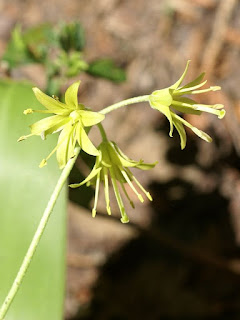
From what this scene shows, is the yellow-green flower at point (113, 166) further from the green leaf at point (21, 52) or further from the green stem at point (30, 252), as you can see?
the green leaf at point (21, 52)

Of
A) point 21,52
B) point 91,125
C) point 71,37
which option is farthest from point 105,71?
point 91,125

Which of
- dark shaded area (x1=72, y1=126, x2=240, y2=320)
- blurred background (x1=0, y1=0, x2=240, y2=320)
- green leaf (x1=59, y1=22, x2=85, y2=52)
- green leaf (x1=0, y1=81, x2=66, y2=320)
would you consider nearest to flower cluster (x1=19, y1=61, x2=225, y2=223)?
green leaf (x1=0, y1=81, x2=66, y2=320)

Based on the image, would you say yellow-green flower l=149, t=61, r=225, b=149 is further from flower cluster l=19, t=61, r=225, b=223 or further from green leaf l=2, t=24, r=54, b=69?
green leaf l=2, t=24, r=54, b=69

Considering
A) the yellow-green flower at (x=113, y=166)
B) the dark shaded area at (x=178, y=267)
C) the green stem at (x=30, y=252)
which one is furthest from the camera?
the dark shaded area at (x=178, y=267)

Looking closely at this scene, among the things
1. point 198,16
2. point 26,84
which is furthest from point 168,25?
point 26,84

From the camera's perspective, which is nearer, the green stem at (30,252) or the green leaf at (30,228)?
the green stem at (30,252)

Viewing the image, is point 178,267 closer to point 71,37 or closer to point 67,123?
point 71,37

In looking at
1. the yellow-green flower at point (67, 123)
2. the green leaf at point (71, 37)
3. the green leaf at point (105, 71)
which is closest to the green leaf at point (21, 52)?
the green leaf at point (71, 37)
